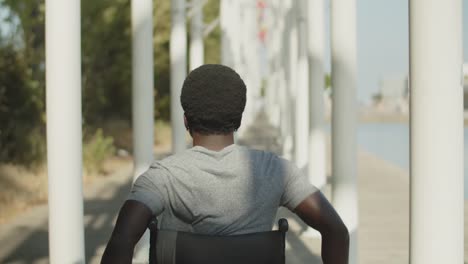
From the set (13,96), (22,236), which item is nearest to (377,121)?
(13,96)

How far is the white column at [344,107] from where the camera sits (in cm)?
779

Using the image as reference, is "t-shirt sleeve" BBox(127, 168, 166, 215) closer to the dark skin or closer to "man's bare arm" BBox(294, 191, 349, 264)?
the dark skin

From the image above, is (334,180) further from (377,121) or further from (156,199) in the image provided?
(377,121)

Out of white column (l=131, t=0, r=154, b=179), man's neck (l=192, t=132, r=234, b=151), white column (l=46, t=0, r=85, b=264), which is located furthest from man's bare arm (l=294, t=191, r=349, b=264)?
white column (l=131, t=0, r=154, b=179)

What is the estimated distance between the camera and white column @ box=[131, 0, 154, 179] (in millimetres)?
8586

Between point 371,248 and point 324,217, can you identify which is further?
point 371,248

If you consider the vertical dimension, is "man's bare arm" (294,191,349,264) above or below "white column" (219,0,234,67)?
below

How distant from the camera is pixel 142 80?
343 inches

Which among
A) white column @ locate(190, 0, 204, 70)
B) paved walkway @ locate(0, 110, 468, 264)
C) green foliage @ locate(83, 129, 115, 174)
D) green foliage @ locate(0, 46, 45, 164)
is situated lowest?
paved walkway @ locate(0, 110, 468, 264)

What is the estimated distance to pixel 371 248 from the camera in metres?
9.41

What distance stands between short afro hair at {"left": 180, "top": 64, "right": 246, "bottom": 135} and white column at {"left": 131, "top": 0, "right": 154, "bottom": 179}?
6118 millimetres

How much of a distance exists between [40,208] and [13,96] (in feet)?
11.1

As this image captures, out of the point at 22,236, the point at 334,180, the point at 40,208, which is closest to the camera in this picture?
the point at 334,180

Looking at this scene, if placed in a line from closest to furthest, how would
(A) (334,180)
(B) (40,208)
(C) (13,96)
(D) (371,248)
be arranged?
(A) (334,180) → (D) (371,248) → (B) (40,208) → (C) (13,96)
